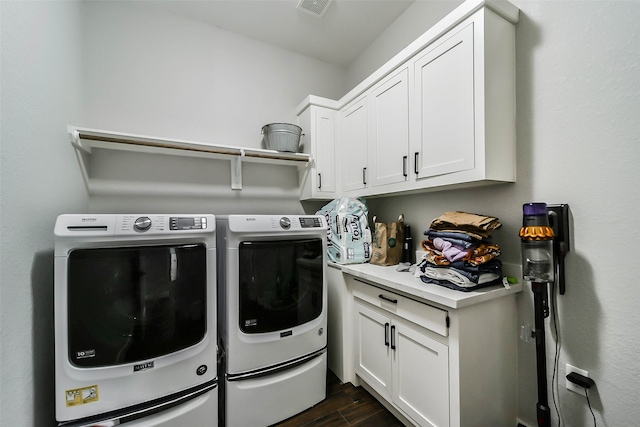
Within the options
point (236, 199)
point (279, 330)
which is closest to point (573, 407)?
point (279, 330)

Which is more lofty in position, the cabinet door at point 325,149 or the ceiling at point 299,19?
the ceiling at point 299,19

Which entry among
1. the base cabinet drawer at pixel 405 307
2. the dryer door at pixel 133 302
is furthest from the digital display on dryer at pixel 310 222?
the dryer door at pixel 133 302

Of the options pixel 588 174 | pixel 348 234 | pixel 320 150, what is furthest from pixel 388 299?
pixel 320 150

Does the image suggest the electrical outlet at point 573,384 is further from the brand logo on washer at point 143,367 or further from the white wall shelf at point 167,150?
the white wall shelf at point 167,150

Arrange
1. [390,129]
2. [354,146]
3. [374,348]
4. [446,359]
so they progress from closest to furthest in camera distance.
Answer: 1. [446,359]
2. [374,348]
3. [390,129]
4. [354,146]

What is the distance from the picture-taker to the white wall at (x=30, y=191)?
0.95m

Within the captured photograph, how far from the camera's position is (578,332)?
1.14m

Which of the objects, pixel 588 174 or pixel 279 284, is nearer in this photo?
pixel 588 174

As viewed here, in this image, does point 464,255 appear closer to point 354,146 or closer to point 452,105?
point 452,105

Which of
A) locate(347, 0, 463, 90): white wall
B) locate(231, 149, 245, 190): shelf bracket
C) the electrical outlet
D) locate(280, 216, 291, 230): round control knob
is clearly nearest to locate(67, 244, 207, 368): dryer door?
locate(280, 216, 291, 230): round control knob

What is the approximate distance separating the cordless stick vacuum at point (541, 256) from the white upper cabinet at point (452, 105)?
26 cm

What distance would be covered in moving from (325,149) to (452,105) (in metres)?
1.20

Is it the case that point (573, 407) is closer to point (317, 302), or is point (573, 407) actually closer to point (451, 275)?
point (451, 275)

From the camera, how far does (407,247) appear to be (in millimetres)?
1914
